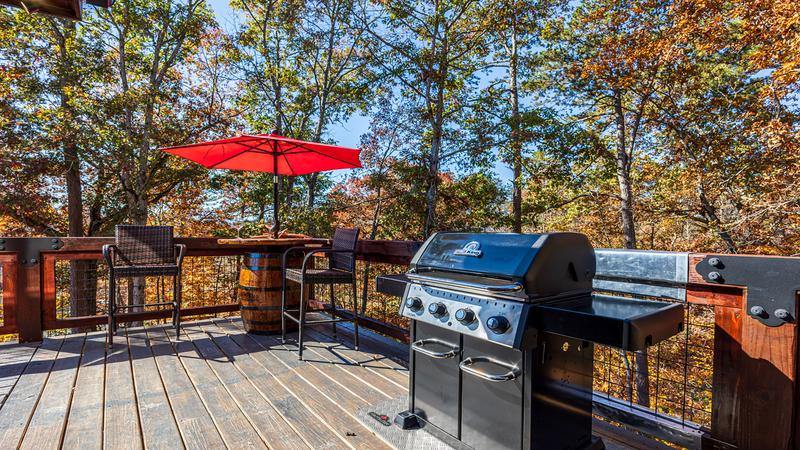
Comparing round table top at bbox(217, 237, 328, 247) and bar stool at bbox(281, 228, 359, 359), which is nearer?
bar stool at bbox(281, 228, 359, 359)

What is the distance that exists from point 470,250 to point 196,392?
1.82 m

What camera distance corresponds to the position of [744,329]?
4.72ft

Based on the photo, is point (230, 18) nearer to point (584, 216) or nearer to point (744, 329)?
point (584, 216)

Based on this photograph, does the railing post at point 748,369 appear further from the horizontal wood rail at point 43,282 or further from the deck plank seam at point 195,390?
the deck plank seam at point 195,390

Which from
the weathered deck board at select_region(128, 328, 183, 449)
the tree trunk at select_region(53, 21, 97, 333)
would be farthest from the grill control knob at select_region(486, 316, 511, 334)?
the tree trunk at select_region(53, 21, 97, 333)

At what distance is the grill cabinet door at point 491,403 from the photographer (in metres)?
1.43

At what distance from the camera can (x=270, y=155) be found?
407 cm

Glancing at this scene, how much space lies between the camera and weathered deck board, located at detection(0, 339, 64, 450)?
70.2 inches

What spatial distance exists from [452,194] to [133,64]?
24.3 feet

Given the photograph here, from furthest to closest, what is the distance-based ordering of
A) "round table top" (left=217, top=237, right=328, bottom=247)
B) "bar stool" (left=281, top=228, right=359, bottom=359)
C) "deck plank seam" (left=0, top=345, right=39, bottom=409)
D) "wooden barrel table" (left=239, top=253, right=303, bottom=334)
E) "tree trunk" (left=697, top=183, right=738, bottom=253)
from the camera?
"tree trunk" (left=697, top=183, right=738, bottom=253) < "wooden barrel table" (left=239, top=253, right=303, bottom=334) < "round table top" (left=217, top=237, right=328, bottom=247) < "bar stool" (left=281, top=228, right=359, bottom=359) < "deck plank seam" (left=0, top=345, right=39, bottom=409)

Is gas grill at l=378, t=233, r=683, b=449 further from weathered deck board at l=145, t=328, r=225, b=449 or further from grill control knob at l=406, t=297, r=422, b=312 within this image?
weathered deck board at l=145, t=328, r=225, b=449

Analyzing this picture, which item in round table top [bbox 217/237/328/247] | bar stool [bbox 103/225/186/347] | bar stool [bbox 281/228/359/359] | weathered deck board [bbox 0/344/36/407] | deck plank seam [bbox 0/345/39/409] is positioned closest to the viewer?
deck plank seam [bbox 0/345/39/409]

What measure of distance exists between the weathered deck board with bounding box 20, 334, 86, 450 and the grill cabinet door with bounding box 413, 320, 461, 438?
1.59m

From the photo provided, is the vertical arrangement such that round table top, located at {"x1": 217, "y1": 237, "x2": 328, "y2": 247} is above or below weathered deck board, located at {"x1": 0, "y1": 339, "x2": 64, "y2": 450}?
above
